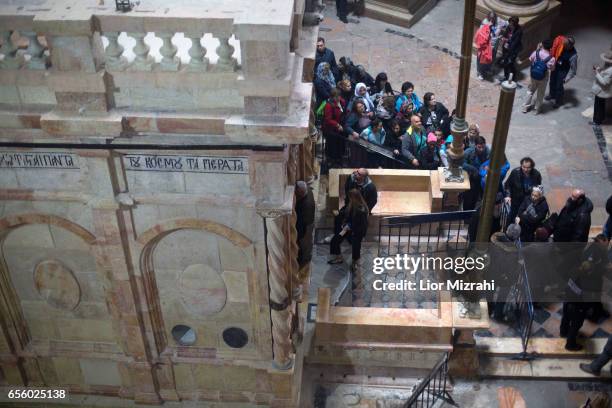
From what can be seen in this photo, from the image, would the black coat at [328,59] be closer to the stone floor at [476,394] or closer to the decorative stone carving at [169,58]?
the stone floor at [476,394]

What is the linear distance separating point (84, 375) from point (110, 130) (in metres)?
4.90

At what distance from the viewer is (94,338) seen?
1244cm

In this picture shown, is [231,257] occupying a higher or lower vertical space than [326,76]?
higher

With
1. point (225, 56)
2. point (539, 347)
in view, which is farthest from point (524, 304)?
point (225, 56)

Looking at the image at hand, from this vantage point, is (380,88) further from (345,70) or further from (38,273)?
(38,273)

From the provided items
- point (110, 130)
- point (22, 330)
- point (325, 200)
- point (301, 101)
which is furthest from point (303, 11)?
point (22, 330)

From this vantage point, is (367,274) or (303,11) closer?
(303,11)

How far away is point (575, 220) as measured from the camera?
14.2 metres

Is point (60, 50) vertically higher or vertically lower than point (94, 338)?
higher

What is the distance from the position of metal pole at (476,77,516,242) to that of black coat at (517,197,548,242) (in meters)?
2.04

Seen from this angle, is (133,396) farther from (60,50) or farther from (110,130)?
(60,50)

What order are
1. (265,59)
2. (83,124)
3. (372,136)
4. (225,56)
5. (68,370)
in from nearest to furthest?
1. (265,59)
2. (225,56)
3. (83,124)
4. (68,370)
5. (372,136)

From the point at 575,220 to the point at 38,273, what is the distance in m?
8.78

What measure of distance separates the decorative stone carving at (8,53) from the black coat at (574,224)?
9247 mm
